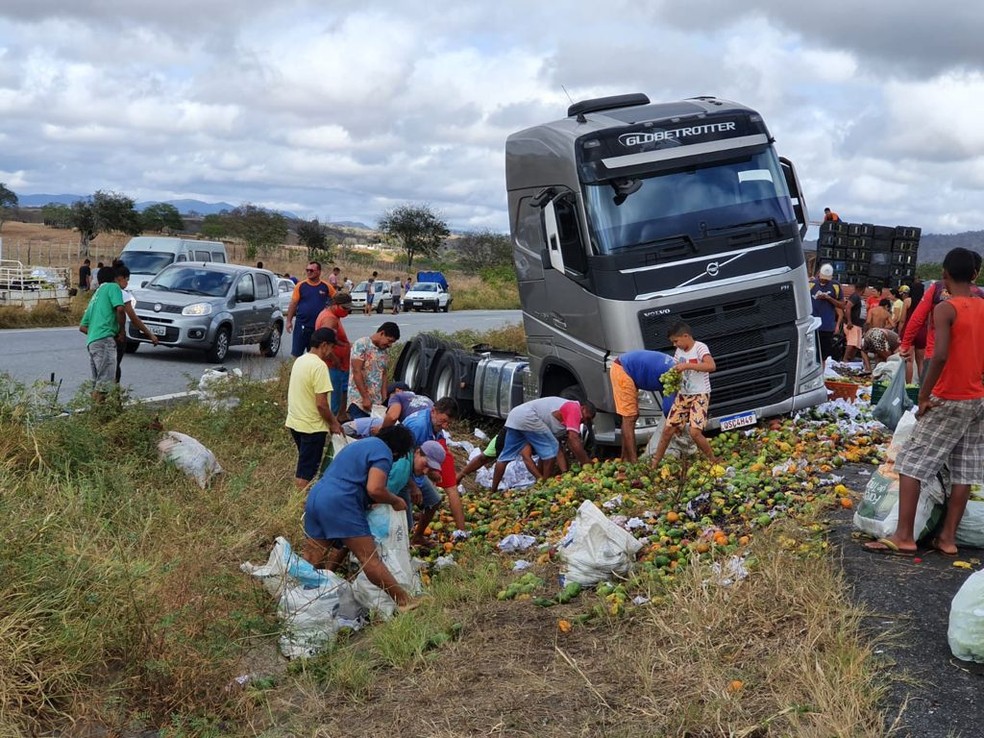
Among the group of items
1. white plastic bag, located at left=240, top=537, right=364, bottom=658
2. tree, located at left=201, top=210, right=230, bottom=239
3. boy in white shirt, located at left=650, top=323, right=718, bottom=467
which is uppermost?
tree, located at left=201, top=210, right=230, bottom=239

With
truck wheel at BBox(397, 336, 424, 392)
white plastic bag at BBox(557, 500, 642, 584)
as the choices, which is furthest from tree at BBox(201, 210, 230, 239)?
white plastic bag at BBox(557, 500, 642, 584)

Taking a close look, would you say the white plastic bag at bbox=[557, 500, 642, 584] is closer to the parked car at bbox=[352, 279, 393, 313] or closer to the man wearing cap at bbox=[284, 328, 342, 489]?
the man wearing cap at bbox=[284, 328, 342, 489]

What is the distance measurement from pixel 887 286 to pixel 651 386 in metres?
13.6

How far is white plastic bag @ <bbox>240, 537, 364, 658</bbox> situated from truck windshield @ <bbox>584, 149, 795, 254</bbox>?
474cm

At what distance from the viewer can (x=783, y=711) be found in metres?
4.71

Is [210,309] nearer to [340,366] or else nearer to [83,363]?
[83,363]

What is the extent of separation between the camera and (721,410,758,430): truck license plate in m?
10.6

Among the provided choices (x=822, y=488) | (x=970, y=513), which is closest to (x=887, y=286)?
(x=822, y=488)

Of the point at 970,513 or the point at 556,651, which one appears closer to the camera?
the point at 556,651

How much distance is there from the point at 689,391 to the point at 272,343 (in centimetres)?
1371

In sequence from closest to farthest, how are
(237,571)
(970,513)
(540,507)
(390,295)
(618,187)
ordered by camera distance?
(970,513) → (237,571) → (540,507) → (618,187) → (390,295)

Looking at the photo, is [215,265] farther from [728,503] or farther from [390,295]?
[390,295]

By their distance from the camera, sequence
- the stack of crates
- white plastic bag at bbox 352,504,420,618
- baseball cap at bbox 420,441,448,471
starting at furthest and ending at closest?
the stack of crates
baseball cap at bbox 420,441,448,471
white plastic bag at bbox 352,504,420,618

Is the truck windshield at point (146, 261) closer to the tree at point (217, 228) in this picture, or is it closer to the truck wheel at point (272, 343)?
the truck wheel at point (272, 343)
